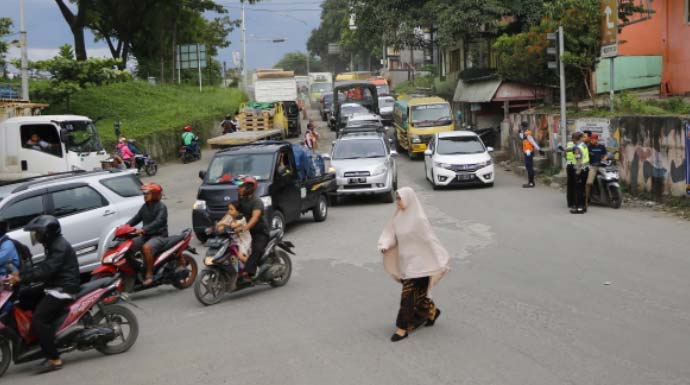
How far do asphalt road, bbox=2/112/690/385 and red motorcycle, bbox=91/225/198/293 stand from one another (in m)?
0.27

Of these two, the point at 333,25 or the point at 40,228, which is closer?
the point at 40,228

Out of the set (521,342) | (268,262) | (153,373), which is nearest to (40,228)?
(153,373)

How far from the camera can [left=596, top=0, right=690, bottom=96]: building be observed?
79.9 ft

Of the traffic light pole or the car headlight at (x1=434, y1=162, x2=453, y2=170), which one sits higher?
the traffic light pole

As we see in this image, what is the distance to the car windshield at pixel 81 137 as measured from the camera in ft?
71.5

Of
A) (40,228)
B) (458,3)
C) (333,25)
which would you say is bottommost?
(40,228)

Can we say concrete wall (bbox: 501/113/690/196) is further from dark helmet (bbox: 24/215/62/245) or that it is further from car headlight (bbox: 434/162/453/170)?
dark helmet (bbox: 24/215/62/245)

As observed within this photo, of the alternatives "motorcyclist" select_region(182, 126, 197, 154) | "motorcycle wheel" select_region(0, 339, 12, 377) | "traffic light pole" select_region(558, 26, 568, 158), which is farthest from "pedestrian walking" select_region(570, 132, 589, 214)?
"motorcyclist" select_region(182, 126, 197, 154)

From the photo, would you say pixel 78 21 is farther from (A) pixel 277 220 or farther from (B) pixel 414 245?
(B) pixel 414 245

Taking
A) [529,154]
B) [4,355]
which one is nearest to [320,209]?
[529,154]

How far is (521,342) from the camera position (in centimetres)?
725

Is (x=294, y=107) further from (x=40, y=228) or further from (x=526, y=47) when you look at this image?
(x=40, y=228)

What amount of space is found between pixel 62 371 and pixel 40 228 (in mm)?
1413

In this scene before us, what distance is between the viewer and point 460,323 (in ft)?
26.6
